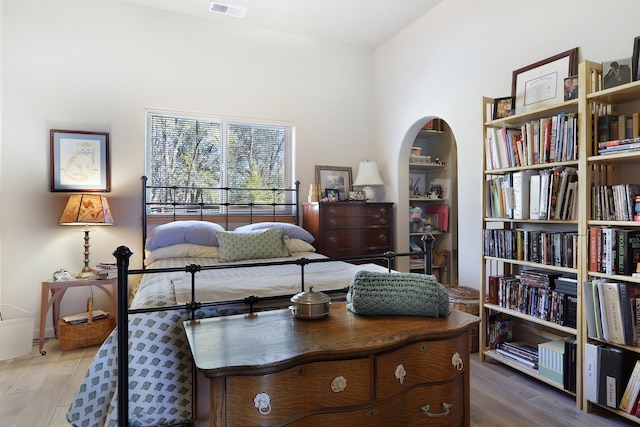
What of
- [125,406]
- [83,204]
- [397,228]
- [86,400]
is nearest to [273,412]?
[125,406]

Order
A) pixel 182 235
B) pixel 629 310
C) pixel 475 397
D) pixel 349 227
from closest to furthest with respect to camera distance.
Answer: pixel 629 310 < pixel 475 397 < pixel 182 235 < pixel 349 227

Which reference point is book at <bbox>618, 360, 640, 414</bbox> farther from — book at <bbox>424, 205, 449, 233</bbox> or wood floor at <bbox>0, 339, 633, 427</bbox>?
book at <bbox>424, 205, 449, 233</bbox>

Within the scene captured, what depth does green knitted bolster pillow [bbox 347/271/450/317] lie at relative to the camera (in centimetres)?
143

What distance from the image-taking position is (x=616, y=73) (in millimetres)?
1994

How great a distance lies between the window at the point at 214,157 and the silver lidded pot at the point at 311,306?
2.64 m

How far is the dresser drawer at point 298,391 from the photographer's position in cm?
104

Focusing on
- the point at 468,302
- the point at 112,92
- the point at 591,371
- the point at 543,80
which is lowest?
the point at 591,371

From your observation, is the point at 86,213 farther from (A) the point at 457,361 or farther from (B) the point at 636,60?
(B) the point at 636,60

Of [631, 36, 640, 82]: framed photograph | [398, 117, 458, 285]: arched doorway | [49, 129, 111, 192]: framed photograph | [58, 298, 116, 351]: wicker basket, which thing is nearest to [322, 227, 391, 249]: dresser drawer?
[398, 117, 458, 285]: arched doorway

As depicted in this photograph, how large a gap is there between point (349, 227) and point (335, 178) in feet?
2.48

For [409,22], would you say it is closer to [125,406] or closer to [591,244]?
[591,244]

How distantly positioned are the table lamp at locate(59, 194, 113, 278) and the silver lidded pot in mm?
2384

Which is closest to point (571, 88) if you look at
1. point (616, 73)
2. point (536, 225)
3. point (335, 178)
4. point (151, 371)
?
point (616, 73)

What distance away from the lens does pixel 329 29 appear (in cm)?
402
